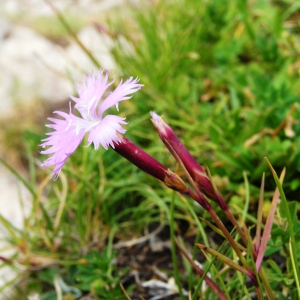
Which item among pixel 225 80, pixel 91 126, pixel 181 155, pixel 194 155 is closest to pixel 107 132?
pixel 91 126

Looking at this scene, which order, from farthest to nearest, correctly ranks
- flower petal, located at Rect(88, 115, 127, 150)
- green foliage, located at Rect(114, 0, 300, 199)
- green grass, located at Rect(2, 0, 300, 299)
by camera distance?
1. green foliage, located at Rect(114, 0, 300, 199)
2. green grass, located at Rect(2, 0, 300, 299)
3. flower petal, located at Rect(88, 115, 127, 150)

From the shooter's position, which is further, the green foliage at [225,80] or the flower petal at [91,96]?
the green foliage at [225,80]

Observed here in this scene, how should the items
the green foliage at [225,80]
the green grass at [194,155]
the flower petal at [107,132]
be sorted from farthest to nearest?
the green foliage at [225,80]
the green grass at [194,155]
the flower petal at [107,132]

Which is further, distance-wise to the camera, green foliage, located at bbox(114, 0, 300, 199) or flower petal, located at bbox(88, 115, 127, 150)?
green foliage, located at bbox(114, 0, 300, 199)

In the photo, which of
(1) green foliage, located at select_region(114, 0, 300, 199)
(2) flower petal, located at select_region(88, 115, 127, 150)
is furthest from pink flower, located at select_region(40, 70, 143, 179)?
(1) green foliage, located at select_region(114, 0, 300, 199)

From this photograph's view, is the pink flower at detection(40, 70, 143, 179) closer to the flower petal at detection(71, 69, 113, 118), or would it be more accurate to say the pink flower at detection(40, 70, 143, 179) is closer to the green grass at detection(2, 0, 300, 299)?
the flower petal at detection(71, 69, 113, 118)

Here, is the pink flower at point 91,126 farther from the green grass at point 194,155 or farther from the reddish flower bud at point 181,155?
the green grass at point 194,155

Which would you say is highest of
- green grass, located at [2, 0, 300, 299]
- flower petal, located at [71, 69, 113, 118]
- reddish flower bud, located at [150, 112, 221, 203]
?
flower petal, located at [71, 69, 113, 118]

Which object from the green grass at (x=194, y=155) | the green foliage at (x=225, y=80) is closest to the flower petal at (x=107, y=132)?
the green grass at (x=194, y=155)
